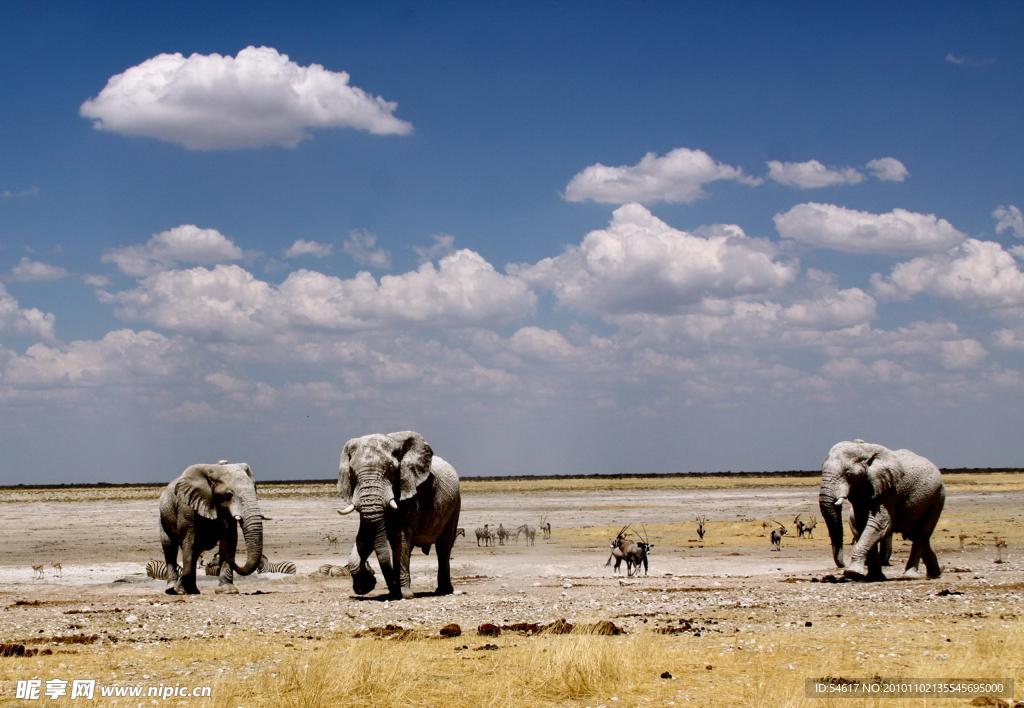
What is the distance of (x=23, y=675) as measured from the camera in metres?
10.6

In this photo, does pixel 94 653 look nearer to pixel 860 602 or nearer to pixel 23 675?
pixel 23 675

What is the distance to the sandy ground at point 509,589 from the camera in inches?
576

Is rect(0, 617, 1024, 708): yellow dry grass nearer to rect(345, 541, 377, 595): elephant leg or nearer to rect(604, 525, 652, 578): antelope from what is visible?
rect(345, 541, 377, 595): elephant leg

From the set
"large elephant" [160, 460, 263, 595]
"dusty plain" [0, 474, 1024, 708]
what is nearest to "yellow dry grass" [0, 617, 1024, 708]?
"dusty plain" [0, 474, 1024, 708]

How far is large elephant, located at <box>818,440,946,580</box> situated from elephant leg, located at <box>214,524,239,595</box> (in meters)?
13.2

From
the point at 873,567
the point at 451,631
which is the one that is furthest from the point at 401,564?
the point at 873,567

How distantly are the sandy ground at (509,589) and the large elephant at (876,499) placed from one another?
0.88 meters

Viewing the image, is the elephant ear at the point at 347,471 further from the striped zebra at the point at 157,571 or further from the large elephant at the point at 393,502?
the striped zebra at the point at 157,571

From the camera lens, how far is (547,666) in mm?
10461

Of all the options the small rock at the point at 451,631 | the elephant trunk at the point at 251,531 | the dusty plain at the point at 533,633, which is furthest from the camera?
the elephant trunk at the point at 251,531

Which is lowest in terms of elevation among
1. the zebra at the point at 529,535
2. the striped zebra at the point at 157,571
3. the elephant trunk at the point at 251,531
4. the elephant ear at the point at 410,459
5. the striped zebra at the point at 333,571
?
the zebra at the point at 529,535

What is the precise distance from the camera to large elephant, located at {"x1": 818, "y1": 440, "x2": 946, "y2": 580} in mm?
19656

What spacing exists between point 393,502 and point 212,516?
16.3 ft

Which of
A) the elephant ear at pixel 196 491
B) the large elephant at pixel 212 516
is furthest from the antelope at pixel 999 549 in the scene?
the elephant ear at pixel 196 491
